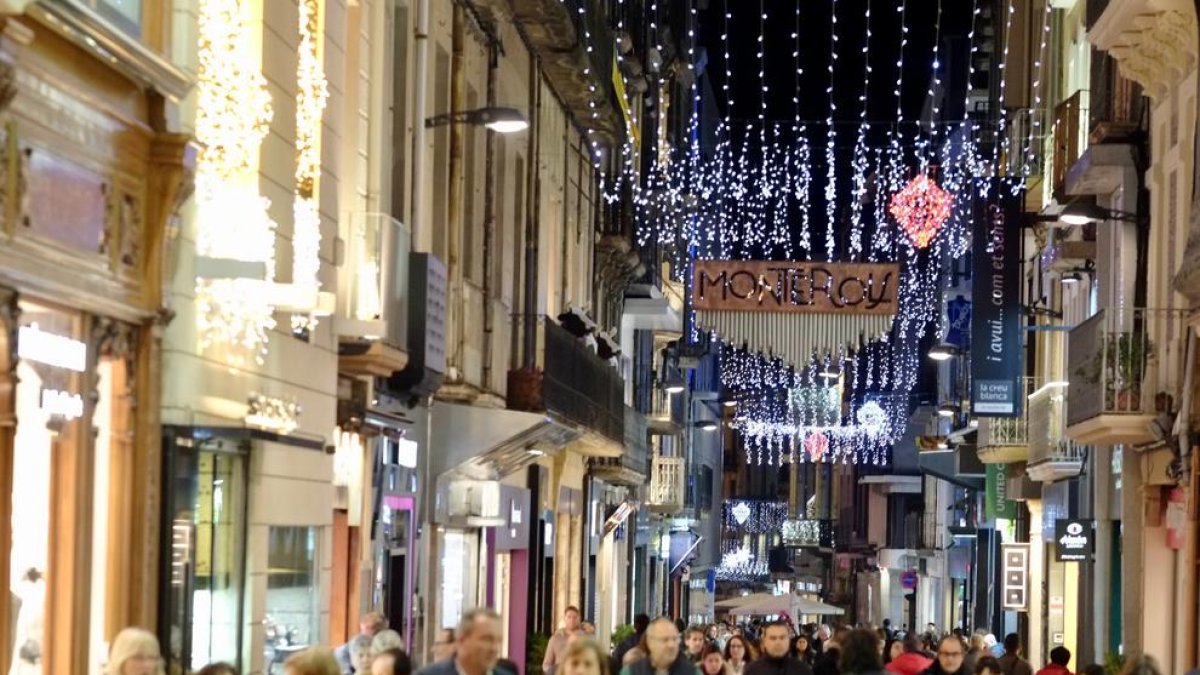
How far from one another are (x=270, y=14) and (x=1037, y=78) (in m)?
25.0

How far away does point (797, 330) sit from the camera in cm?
3947

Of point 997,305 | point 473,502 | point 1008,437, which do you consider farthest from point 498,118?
point 1008,437

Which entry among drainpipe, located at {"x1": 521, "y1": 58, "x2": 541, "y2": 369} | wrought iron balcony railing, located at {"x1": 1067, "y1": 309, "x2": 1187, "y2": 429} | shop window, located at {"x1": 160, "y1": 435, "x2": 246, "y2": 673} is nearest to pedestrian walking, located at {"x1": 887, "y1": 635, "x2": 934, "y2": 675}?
wrought iron balcony railing, located at {"x1": 1067, "y1": 309, "x2": 1187, "y2": 429}

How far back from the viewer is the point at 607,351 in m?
41.1

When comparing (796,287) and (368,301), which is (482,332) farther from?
(796,287)

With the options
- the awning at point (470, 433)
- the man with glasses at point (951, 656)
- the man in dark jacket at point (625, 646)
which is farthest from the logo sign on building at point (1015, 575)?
the man with glasses at point (951, 656)

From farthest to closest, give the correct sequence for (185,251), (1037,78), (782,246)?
(782,246), (1037,78), (185,251)

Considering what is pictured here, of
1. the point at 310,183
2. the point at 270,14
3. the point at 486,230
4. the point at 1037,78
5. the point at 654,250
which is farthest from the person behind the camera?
the point at 654,250

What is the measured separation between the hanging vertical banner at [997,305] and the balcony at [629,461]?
6321 millimetres

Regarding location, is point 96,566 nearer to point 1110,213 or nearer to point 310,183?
point 310,183

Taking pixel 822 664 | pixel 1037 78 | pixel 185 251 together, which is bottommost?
pixel 822 664

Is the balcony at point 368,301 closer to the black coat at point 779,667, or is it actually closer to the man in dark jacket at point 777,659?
the man in dark jacket at point 777,659

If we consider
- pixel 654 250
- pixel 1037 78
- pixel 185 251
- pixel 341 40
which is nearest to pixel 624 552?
pixel 654 250

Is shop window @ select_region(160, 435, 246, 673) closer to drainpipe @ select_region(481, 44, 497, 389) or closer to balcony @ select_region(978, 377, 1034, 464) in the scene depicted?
drainpipe @ select_region(481, 44, 497, 389)
